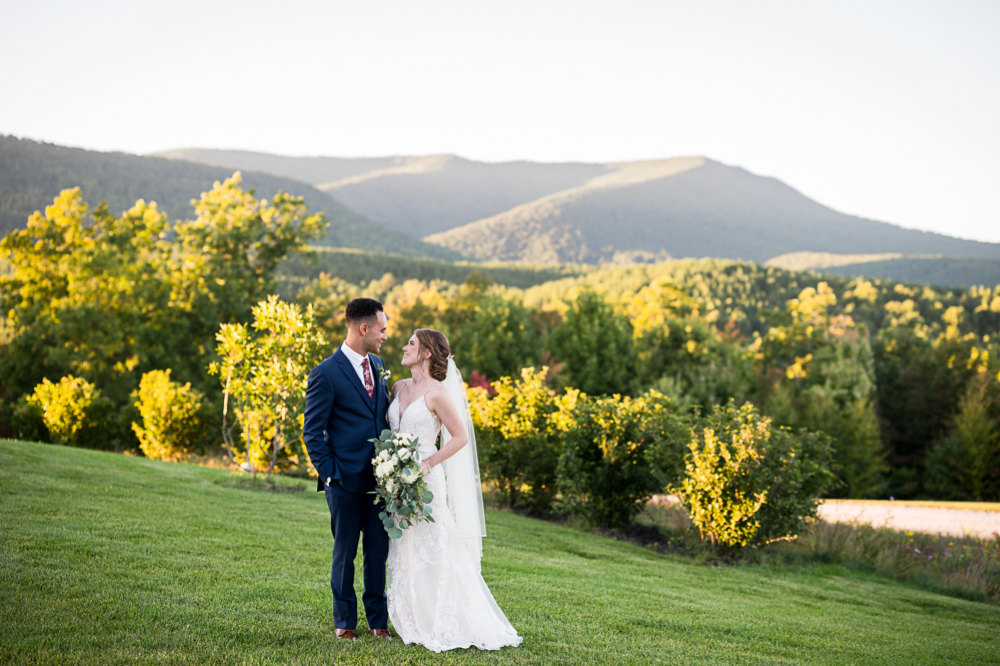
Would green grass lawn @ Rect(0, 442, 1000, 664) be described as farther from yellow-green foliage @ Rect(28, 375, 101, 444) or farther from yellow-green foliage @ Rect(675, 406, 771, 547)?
yellow-green foliage @ Rect(28, 375, 101, 444)

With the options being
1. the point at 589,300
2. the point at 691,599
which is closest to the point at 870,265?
the point at 589,300

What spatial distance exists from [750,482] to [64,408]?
19209 mm

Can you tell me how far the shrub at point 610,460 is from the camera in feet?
40.5

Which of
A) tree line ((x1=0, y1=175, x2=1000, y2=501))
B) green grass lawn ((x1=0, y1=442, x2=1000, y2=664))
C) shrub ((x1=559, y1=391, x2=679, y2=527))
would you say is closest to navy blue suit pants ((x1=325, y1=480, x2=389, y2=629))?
green grass lawn ((x1=0, y1=442, x2=1000, y2=664))

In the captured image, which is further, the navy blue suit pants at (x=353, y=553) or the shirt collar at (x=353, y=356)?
the shirt collar at (x=353, y=356)

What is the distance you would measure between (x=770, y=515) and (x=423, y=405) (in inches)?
314

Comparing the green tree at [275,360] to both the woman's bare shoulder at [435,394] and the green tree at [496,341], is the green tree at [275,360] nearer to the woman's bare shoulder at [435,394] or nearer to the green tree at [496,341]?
the woman's bare shoulder at [435,394]

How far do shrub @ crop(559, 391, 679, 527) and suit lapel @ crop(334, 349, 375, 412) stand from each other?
8.40 metres

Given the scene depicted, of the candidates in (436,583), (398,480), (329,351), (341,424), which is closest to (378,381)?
(341,424)

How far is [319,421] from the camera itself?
438 centimetres

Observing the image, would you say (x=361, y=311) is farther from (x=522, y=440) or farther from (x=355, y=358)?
(x=522, y=440)

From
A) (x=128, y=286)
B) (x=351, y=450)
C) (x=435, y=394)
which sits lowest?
(x=351, y=450)

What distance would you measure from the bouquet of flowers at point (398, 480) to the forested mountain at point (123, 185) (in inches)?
4007

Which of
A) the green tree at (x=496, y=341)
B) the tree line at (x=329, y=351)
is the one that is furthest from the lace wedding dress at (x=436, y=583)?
the green tree at (x=496, y=341)
